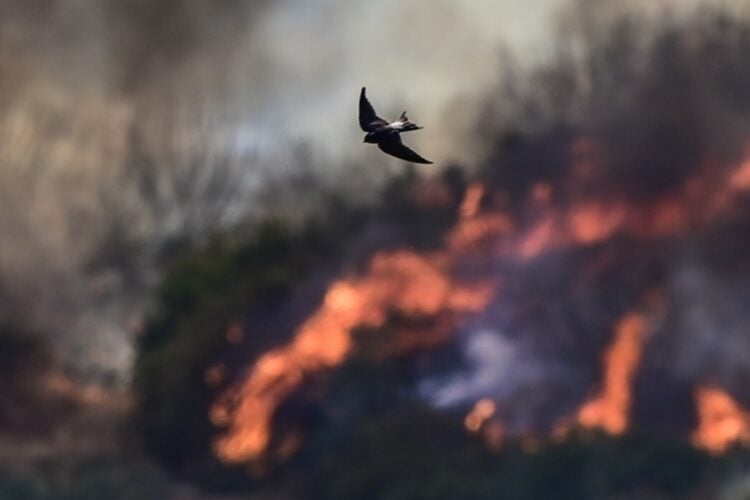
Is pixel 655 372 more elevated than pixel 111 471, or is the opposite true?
pixel 111 471

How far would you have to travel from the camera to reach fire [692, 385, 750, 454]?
58.9m

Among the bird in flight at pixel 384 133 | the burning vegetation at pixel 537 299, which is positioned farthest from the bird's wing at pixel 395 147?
the burning vegetation at pixel 537 299

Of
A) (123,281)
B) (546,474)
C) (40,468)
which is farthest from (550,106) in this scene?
(40,468)

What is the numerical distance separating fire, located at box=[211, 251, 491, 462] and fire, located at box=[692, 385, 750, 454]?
7.76 meters

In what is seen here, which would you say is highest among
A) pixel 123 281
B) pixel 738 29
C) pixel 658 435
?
pixel 123 281

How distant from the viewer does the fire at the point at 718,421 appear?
58.9 meters

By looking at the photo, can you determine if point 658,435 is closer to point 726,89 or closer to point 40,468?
point 726,89

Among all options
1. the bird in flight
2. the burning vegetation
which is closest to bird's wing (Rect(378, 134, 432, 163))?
the bird in flight

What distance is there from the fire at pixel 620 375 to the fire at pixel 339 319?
14.8 ft

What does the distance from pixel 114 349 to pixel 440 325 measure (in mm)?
11340

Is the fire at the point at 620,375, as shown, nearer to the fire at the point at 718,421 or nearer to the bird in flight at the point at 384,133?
the fire at the point at 718,421

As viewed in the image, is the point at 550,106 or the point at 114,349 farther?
the point at 114,349

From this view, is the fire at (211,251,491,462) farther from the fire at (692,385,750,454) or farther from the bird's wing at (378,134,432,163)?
the bird's wing at (378,134,432,163)

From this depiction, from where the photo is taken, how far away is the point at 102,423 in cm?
6084
